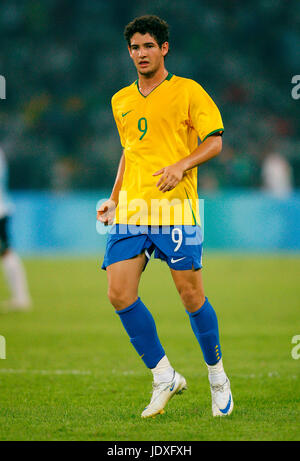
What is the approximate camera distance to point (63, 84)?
22.9m

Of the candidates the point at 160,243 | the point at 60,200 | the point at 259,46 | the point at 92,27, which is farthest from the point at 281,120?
the point at 160,243

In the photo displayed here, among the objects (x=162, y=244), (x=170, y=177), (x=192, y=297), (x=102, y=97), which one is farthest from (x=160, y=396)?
(x=102, y=97)

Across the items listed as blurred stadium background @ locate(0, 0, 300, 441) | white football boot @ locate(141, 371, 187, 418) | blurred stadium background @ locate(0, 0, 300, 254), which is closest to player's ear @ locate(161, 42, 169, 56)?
white football boot @ locate(141, 371, 187, 418)

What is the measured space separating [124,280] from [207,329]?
540mm

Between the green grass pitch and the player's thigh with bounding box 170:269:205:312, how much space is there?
2.02 feet

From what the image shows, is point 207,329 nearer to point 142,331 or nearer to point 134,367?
point 142,331

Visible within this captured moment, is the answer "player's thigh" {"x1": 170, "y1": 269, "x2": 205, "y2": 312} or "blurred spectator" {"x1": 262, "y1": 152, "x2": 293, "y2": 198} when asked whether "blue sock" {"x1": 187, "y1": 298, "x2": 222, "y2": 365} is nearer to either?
"player's thigh" {"x1": 170, "y1": 269, "x2": 205, "y2": 312}

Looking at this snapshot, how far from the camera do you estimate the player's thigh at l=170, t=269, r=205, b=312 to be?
13.8ft

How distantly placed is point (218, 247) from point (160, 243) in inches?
474

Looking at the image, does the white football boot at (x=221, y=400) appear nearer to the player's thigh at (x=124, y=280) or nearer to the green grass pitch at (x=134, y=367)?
the green grass pitch at (x=134, y=367)

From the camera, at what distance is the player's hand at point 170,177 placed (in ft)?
13.1

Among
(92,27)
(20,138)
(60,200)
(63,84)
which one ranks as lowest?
(60,200)

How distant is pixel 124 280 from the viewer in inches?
166
